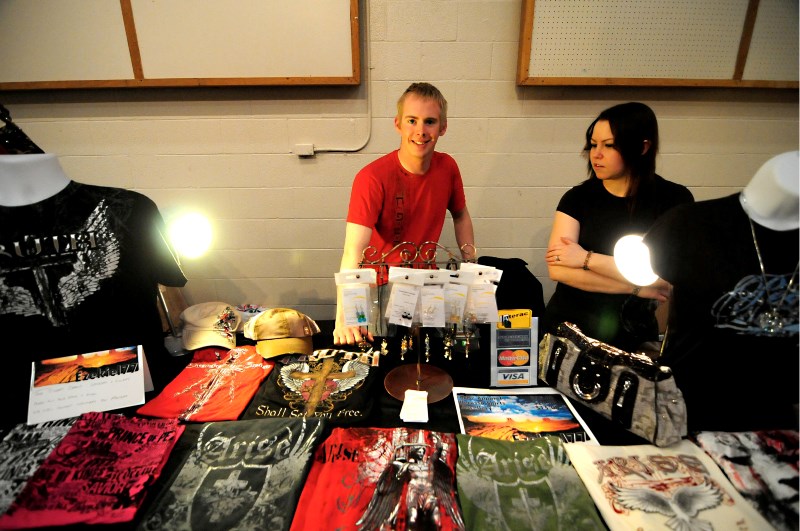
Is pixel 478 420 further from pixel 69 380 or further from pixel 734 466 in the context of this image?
pixel 69 380

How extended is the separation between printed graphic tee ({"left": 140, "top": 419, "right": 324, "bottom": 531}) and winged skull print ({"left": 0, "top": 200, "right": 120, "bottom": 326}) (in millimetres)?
670

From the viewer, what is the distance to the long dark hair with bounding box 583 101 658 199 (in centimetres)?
134

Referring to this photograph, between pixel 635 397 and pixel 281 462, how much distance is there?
96 centimetres

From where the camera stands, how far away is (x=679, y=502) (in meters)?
0.84

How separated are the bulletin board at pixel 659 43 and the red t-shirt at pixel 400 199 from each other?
0.99 meters

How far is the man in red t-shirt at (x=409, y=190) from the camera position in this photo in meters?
1.57

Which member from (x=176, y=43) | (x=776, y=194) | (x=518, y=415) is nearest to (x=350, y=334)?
(x=518, y=415)

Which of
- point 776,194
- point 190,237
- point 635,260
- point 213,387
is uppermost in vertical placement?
point 776,194

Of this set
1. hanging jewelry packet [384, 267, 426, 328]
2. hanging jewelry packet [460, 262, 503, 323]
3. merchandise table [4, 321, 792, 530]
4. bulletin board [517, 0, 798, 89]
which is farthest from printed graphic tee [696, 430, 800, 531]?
bulletin board [517, 0, 798, 89]

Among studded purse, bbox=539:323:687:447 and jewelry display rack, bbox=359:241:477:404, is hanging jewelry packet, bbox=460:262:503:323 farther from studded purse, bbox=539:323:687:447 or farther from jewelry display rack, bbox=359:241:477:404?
studded purse, bbox=539:323:687:447

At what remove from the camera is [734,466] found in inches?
35.2

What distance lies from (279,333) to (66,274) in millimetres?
713

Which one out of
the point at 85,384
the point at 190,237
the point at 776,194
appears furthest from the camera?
the point at 190,237

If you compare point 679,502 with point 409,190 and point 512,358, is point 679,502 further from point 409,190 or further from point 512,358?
point 409,190
